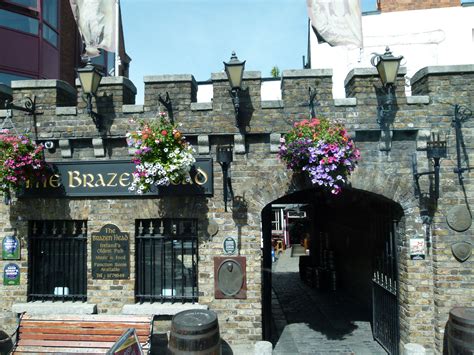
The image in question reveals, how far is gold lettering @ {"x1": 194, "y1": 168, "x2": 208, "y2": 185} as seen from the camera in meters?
6.97

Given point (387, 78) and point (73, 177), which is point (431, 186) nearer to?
point (387, 78)

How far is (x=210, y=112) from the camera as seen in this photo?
7.00 m

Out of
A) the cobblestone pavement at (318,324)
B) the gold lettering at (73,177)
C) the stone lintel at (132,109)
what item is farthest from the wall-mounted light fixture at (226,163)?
the cobblestone pavement at (318,324)

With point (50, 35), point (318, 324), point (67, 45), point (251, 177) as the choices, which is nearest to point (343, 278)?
point (318, 324)

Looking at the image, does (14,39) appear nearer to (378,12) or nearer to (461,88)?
(378,12)

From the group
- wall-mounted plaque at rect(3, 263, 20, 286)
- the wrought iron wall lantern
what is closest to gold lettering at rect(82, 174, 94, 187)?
wall-mounted plaque at rect(3, 263, 20, 286)

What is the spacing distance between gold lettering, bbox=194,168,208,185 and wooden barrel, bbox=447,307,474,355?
4470 millimetres

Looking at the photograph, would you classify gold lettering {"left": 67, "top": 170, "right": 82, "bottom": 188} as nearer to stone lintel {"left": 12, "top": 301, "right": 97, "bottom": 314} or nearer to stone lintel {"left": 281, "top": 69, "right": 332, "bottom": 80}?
stone lintel {"left": 12, "top": 301, "right": 97, "bottom": 314}

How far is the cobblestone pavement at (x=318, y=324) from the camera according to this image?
296 inches

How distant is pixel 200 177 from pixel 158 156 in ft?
3.08

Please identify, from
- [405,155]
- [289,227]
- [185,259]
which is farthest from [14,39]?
[289,227]

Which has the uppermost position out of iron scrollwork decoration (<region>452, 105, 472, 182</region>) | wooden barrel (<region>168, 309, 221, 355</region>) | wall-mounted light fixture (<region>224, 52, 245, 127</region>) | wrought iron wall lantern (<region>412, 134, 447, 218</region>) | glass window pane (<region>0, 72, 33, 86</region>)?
glass window pane (<region>0, 72, 33, 86</region>)

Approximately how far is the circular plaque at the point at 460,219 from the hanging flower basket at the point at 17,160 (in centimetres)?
711

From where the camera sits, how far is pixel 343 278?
40.7 ft
